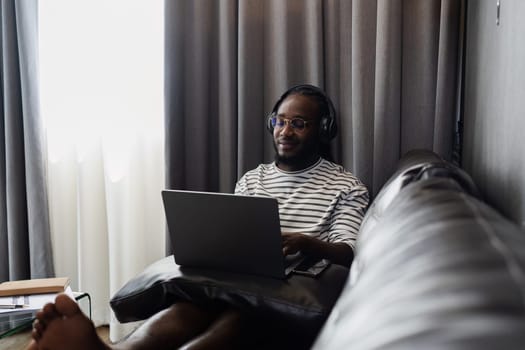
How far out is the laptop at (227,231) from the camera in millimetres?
1088

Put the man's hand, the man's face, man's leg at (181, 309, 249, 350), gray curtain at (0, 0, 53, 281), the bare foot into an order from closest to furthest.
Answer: the bare foot < man's leg at (181, 309, 249, 350) < the man's hand < the man's face < gray curtain at (0, 0, 53, 281)

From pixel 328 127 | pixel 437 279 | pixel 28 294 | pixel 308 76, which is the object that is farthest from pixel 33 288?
pixel 437 279

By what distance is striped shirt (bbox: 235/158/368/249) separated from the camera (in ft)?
4.89

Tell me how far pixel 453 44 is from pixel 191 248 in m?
1.12

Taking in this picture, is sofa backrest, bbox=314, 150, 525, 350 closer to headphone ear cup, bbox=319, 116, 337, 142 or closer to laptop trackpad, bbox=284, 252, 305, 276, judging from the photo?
laptop trackpad, bbox=284, 252, 305, 276

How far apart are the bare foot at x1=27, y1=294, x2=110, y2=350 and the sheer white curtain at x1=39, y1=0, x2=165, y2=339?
127 centimetres

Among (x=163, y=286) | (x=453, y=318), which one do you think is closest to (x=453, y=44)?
(x=163, y=286)

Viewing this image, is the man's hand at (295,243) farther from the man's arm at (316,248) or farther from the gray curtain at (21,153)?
the gray curtain at (21,153)

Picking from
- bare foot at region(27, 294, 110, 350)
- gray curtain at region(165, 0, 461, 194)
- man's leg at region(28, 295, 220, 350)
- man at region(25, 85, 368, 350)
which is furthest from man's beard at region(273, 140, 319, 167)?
bare foot at region(27, 294, 110, 350)

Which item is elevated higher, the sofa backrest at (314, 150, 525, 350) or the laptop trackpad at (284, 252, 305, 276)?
the sofa backrest at (314, 150, 525, 350)

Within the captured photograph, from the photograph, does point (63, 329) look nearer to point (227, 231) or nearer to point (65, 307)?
point (65, 307)

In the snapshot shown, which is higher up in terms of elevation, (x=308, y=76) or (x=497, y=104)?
(x=308, y=76)

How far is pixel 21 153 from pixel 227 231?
1410mm

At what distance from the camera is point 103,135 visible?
2.14 metres
